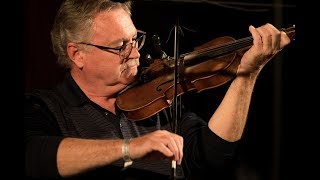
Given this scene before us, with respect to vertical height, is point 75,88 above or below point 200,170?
above

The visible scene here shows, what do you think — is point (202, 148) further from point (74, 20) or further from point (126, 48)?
point (74, 20)

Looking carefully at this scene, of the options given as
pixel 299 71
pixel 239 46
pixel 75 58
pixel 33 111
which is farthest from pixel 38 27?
→ pixel 299 71

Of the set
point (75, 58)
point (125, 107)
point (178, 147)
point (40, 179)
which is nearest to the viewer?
point (178, 147)

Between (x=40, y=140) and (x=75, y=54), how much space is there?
434 millimetres

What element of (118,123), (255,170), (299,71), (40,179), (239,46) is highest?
(239,46)

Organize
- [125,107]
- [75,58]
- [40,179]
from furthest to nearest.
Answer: [75,58]
[125,107]
[40,179]

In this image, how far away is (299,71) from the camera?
1.96m

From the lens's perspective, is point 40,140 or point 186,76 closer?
point 40,140

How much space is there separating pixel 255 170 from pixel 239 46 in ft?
1.93

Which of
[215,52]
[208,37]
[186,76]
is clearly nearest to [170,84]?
[186,76]

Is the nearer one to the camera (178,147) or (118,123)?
(178,147)

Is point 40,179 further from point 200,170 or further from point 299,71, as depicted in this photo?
point 299,71

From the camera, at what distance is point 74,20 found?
1961 millimetres

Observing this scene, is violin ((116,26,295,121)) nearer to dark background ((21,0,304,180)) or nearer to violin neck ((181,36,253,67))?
violin neck ((181,36,253,67))
